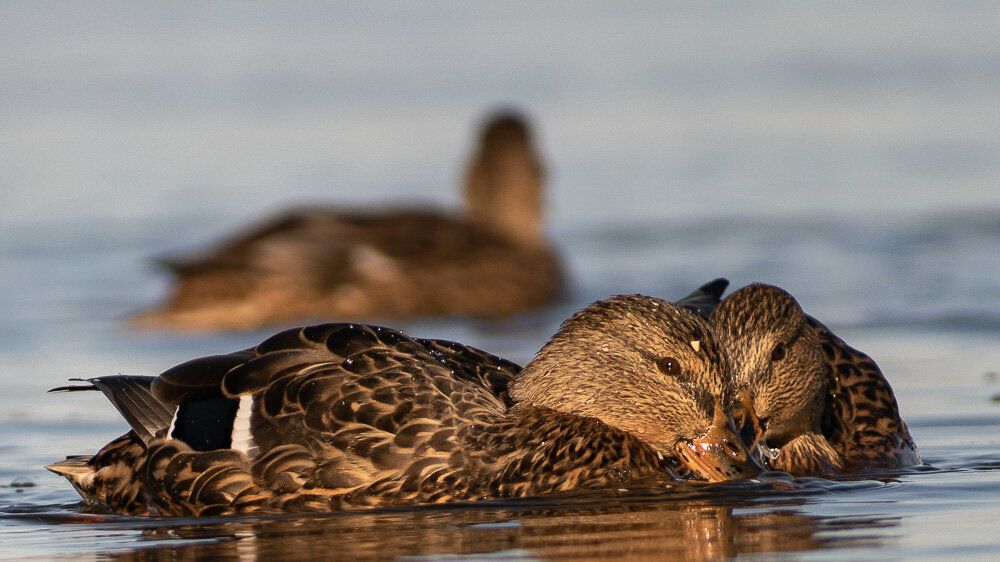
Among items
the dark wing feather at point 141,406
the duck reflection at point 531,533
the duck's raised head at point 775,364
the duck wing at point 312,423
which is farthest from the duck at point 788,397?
the dark wing feather at point 141,406

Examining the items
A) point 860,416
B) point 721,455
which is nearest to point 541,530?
point 721,455

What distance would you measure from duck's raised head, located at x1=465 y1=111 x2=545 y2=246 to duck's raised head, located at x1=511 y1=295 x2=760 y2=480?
30.4 ft

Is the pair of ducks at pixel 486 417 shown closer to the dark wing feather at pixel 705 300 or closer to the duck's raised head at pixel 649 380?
the duck's raised head at pixel 649 380

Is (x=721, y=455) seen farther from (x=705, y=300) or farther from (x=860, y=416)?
(x=705, y=300)

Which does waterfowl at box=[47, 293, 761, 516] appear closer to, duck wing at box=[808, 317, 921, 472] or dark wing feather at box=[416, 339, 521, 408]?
dark wing feather at box=[416, 339, 521, 408]

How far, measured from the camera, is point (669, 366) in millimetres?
7594

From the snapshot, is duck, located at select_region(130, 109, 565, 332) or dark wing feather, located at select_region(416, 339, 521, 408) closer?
dark wing feather, located at select_region(416, 339, 521, 408)

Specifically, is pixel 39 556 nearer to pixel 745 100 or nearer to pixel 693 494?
pixel 693 494

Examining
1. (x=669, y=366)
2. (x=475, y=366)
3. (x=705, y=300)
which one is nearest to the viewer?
(x=669, y=366)

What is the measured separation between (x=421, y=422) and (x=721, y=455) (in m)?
1.21

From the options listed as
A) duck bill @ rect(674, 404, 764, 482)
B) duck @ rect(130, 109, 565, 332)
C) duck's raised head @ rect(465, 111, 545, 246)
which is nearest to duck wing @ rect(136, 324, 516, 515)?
duck bill @ rect(674, 404, 764, 482)

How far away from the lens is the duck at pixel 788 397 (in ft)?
26.7

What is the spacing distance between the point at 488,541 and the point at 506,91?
16.8 metres

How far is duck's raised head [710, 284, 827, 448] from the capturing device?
8195mm
